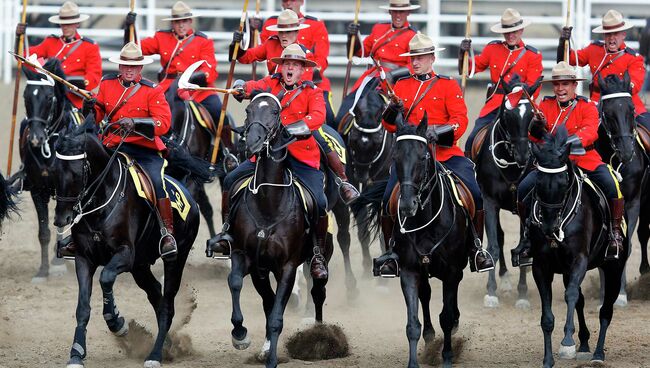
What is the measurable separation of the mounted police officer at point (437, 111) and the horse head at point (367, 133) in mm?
3482

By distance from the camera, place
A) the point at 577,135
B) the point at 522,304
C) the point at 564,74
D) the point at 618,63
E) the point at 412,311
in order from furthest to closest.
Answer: the point at 618,63 < the point at 522,304 < the point at 564,74 < the point at 577,135 < the point at 412,311

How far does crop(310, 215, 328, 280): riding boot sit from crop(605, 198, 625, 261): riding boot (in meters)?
2.40

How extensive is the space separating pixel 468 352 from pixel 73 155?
3.96 m

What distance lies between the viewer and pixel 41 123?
14.4 metres

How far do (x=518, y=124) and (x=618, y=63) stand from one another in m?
1.74

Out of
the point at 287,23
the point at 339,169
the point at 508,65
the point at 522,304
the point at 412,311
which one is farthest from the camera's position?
the point at 508,65

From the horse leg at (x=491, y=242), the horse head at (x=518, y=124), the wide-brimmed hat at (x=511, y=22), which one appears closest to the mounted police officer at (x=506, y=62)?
the wide-brimmed hat at (x=511, y=22)

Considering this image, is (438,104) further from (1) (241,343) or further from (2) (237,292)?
(1) (241,343)

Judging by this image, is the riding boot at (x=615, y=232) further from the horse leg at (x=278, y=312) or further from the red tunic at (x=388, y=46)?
the red tunic at (x=388, y=46)

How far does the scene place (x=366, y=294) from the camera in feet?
52.5

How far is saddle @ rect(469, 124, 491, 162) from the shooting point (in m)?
15.5

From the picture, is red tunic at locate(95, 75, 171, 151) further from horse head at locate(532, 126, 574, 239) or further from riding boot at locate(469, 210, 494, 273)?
horse head at locate(532, 126, 574, 239)

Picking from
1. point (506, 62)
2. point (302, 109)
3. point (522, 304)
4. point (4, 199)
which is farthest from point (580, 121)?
point (4, 199)

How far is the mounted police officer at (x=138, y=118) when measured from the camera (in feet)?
40.5
